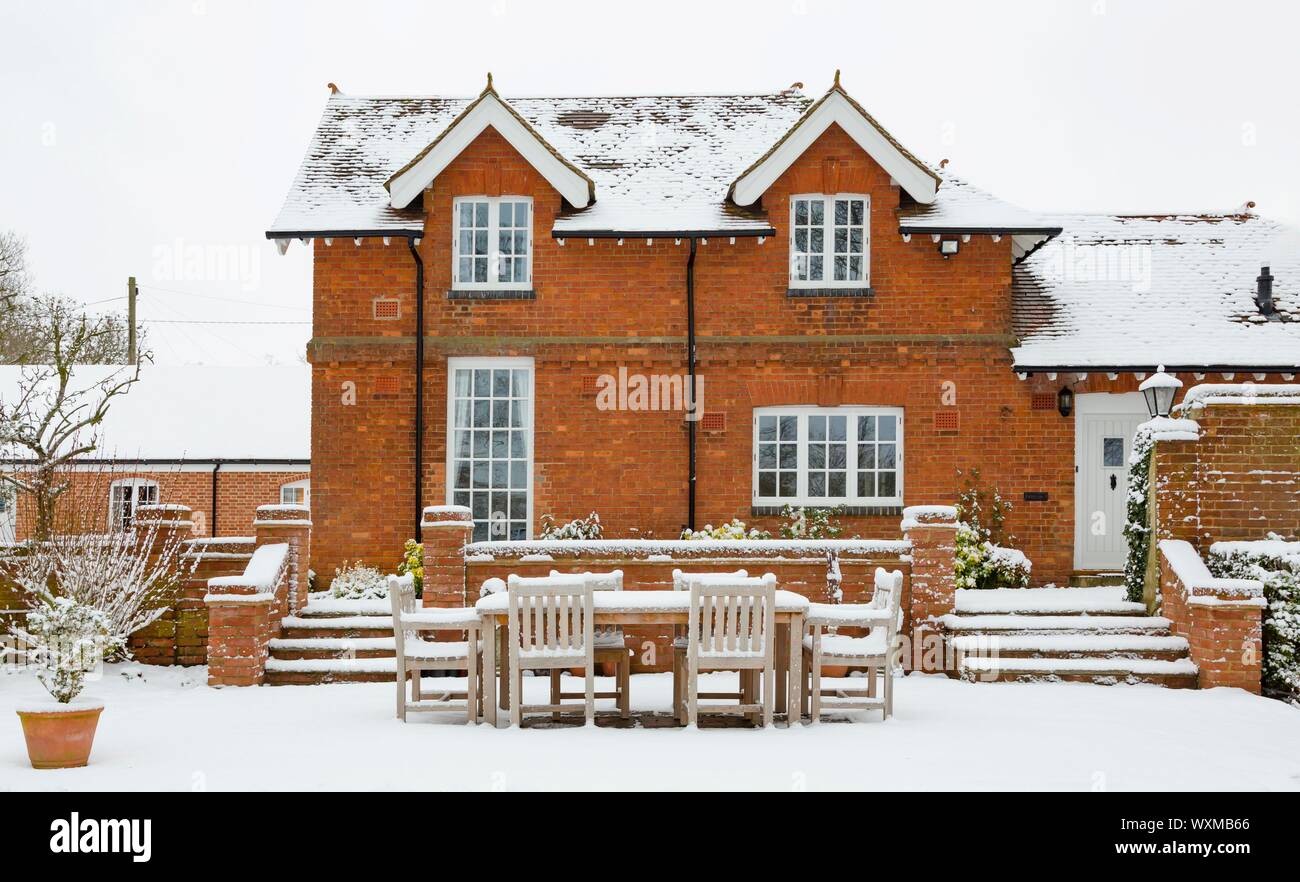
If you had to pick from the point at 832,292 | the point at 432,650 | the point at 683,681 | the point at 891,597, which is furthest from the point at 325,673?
the point at 832,292

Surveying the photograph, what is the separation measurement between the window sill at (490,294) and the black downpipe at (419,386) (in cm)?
42

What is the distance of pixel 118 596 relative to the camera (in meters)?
10.9

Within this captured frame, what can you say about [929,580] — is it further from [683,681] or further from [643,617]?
[643,617]

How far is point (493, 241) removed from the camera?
49.8ft

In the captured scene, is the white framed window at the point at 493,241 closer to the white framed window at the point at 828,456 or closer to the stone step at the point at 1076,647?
the white framed window at the point at 828,456

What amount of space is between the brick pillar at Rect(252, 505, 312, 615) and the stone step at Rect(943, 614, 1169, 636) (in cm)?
712

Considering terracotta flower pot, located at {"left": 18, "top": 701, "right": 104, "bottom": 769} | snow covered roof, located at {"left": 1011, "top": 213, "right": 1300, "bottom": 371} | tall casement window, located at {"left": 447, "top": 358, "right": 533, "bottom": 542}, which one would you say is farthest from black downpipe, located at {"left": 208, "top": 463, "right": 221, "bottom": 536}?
terracotta flower pot, located at {"left": 18, "top": 701, "right": 104, "bottom": 769}

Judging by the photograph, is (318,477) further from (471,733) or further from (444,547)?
(471,733)

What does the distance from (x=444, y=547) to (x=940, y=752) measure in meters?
5.78

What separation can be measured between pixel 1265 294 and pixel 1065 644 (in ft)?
25.4

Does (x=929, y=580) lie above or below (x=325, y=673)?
above

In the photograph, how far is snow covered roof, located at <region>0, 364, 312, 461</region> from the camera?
75.1ft
